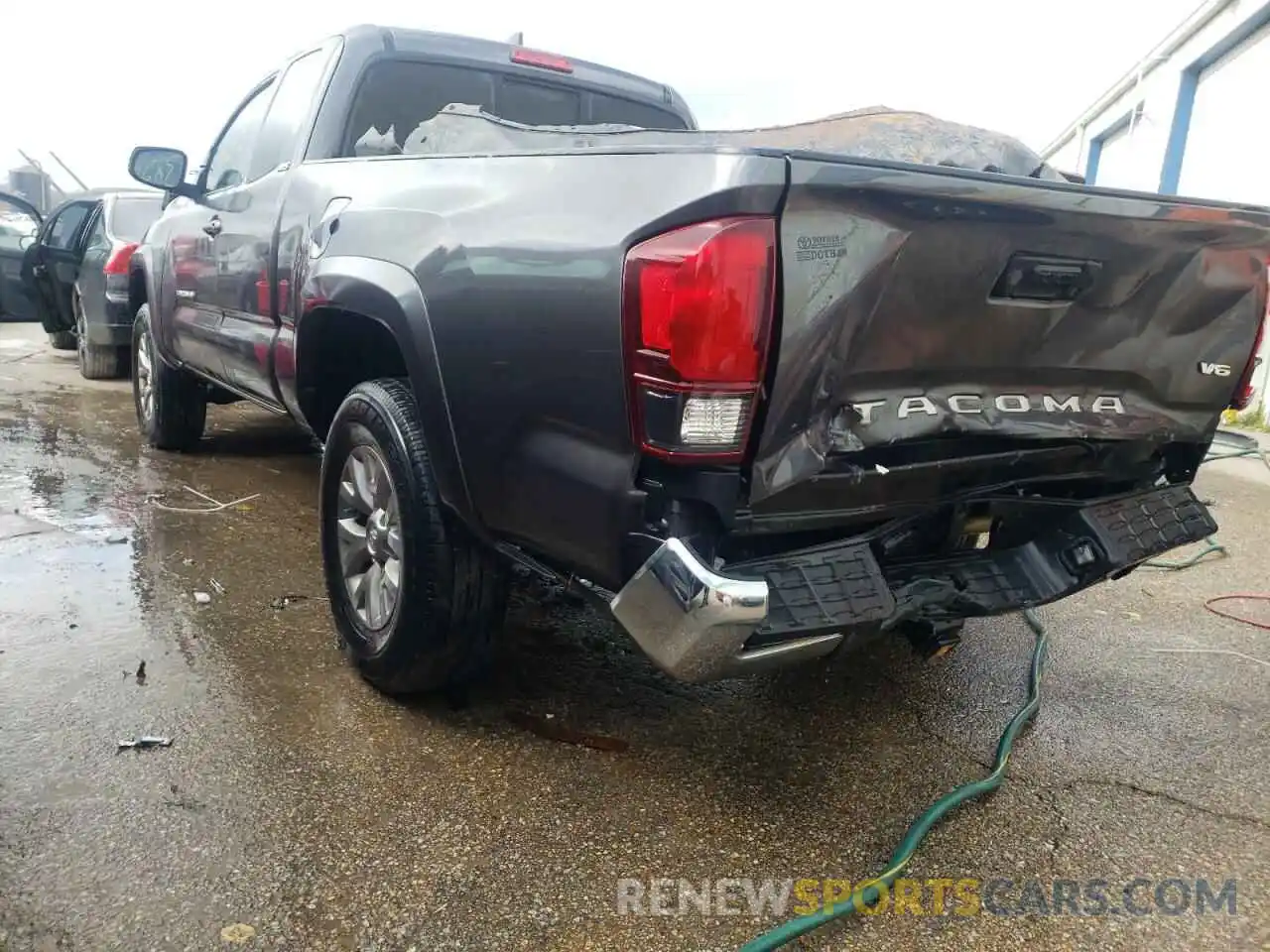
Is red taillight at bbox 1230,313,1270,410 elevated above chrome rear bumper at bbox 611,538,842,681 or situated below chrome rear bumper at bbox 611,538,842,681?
above

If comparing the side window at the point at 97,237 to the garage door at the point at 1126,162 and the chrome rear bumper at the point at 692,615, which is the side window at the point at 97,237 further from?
the garage door at the point at 1126,162

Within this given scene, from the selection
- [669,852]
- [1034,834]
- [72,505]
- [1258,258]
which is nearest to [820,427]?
[669,852]

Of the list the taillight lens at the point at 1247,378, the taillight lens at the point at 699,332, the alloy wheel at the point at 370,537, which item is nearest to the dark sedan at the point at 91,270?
the alloy wheel at the point at 370,537

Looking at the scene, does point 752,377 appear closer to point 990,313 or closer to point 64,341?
point 990,313

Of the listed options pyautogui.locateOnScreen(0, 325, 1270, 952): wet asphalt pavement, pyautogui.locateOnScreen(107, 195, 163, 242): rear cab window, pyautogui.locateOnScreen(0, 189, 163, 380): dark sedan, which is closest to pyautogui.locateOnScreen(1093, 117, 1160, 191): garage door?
pyautogui.locateOnScreen(107, 195, 163, 242): rear cab window

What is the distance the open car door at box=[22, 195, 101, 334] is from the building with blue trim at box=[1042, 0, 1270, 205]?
31.4ft

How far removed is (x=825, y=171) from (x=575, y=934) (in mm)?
1585

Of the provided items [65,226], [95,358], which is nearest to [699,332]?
[95,358]

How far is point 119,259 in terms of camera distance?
7.45m

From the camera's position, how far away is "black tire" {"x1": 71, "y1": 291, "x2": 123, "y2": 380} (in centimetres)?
876

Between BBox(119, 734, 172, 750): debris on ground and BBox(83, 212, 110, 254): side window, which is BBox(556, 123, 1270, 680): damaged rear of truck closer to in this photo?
BBox(119, 734, 172, 750): debris on ground

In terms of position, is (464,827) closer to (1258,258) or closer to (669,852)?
(669,852)

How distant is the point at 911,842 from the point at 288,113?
3.60 metres

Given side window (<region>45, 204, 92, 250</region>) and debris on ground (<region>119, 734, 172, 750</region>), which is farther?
side window (<region>45, 204, 92, 250</region>)
